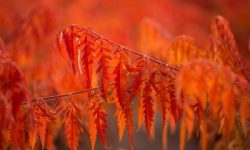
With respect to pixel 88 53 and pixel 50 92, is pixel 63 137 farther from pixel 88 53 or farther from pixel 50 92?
pixel 88 53

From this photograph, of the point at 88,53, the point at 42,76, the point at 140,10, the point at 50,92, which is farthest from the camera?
the point at 140,10

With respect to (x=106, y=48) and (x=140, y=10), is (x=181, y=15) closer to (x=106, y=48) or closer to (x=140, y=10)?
(x=140, y=10)

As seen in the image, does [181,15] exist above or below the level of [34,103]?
above

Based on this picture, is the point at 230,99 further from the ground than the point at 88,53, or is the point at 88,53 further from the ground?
the point at 88,53

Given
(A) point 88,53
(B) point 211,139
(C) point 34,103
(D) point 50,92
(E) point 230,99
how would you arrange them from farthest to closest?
(D) point 50,92 < (B) point 211,139 < (C) point 34,103 < (A) point 88,53 < (E) point 230,99

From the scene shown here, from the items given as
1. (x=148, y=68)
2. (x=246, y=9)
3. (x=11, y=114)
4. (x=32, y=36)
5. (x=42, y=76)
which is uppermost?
(x=246, y=9)

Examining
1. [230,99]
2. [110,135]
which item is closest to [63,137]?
[110,135]

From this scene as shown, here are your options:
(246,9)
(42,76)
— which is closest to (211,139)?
(42,76)

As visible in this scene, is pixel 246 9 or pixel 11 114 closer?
pixel 11 114

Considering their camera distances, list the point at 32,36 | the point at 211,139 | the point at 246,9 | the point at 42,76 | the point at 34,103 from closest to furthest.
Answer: the point at 34,103 → the point at 211,139 → the point at 42,76 → the point at 32,36 → the point at 246,9
